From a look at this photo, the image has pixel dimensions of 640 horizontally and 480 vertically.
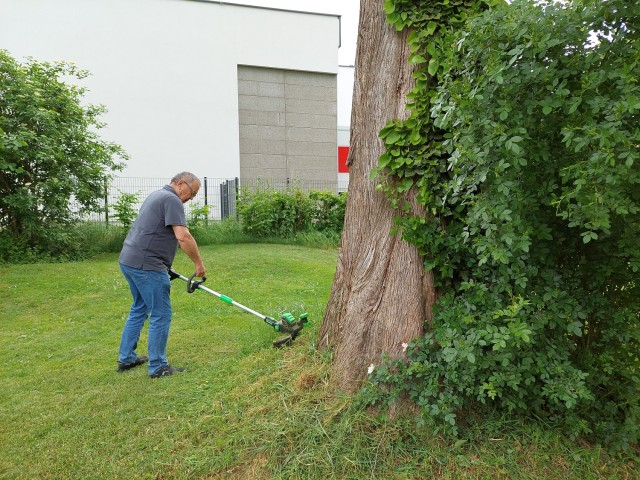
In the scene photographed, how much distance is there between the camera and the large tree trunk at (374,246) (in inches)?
129

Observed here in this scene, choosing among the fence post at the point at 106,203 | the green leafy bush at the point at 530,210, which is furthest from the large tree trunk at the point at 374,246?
the fence post at the point at 106,203

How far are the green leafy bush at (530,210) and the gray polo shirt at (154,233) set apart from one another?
2289mm

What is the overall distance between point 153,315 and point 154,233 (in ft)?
2.64

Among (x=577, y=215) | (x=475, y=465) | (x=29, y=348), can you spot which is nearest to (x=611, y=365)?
(x=475, y=465)

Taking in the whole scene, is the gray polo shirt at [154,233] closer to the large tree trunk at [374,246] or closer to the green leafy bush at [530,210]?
the large tree trunk at [374,246]

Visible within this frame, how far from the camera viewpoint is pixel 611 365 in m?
2.94

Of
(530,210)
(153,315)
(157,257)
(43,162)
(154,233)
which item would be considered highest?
(43,162)

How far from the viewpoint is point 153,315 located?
4621mm

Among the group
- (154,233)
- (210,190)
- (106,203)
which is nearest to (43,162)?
(106,203)

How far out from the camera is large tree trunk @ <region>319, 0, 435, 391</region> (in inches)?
129

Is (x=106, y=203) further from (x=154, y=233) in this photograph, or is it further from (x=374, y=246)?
(x=374, y=246)

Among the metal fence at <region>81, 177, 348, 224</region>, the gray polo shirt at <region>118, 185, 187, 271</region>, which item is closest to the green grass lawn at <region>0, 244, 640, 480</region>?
the gray polo shirt at <region>118, 185, 187, 271</region>

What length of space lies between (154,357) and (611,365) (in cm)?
379

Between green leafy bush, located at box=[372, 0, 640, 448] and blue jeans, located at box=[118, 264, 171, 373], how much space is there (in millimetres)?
2382
